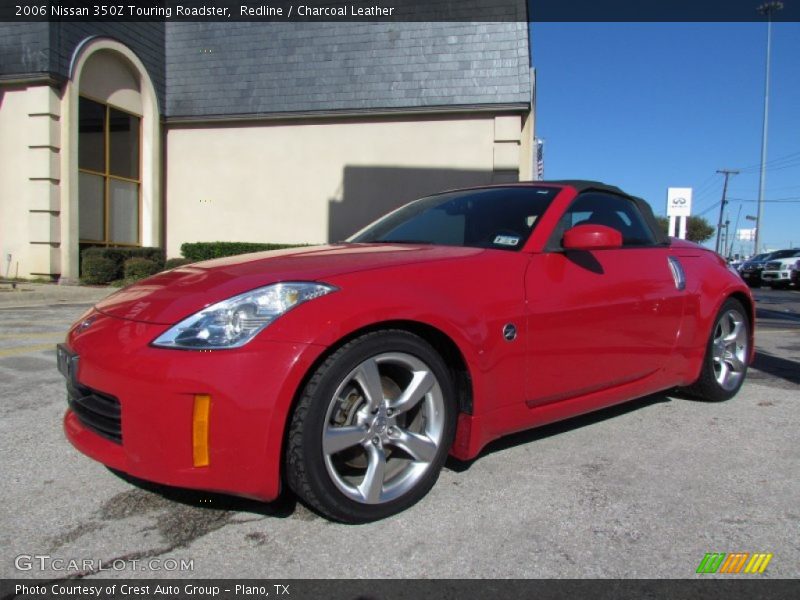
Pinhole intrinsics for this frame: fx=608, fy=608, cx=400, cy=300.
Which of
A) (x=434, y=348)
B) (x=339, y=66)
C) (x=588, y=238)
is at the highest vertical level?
(x=339, y=66)

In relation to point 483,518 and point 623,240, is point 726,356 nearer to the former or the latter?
point 623,240

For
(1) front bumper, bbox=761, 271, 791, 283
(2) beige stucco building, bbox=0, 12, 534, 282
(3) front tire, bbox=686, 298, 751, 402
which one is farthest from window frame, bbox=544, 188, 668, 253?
(1) front bumper, bbox=761, 271, 791, 283

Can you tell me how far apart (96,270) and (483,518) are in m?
11.8

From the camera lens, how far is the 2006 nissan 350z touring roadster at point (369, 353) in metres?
2.10

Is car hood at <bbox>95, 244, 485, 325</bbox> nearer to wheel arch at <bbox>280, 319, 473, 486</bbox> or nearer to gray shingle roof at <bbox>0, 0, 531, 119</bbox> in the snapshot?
wheel arch at <bbox>280, 319, 473, 486</bbox>

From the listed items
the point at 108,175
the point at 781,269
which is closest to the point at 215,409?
the point at 108,175

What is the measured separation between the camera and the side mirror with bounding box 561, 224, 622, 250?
2932 mm

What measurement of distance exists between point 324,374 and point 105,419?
86cm

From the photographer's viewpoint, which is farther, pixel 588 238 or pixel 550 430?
pixel 550 430

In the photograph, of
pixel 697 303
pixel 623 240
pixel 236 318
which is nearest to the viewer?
pixel 236 318

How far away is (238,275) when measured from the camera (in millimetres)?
2424

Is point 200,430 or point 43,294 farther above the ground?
point 200,430

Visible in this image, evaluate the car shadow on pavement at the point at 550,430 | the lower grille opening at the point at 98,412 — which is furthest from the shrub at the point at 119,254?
the car shadow on pavement at the point at 550,430

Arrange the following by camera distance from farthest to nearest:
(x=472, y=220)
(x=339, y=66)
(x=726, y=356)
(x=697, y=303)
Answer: (x=339, y=66), (x=726, y=356), (x=697, y=303), (x=472, y=220)
